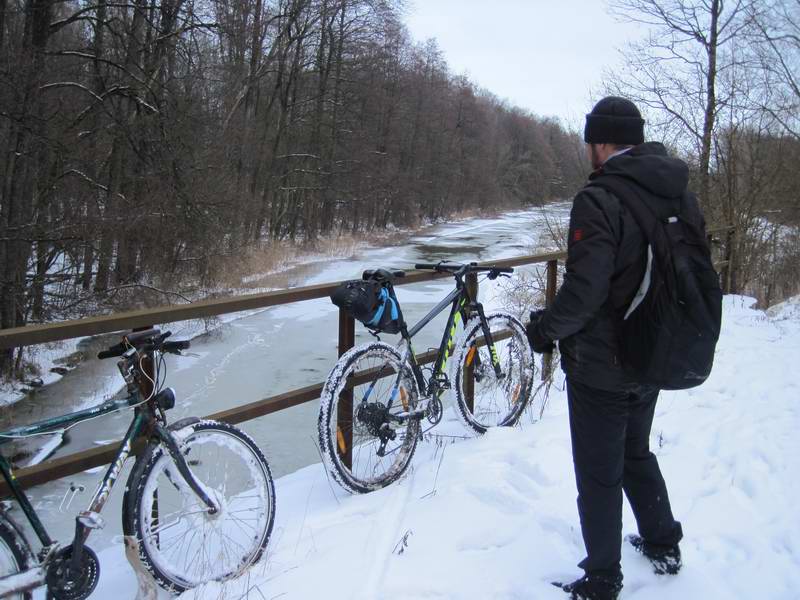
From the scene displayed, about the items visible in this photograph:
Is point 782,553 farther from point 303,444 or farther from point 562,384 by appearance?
point 303,444

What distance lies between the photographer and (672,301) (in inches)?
85.6

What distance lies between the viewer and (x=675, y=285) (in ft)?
7.12

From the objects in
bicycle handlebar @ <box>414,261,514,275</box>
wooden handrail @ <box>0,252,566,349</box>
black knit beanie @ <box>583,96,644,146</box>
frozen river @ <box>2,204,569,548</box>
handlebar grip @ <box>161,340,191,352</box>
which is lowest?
frozen river @ <box>2,204,569,548</box>

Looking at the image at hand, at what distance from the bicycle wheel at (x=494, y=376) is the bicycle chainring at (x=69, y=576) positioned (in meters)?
2.51

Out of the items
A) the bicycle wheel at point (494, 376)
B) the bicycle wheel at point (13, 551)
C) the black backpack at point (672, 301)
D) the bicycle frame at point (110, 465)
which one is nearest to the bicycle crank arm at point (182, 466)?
the bicycle frame at point (110, 465)

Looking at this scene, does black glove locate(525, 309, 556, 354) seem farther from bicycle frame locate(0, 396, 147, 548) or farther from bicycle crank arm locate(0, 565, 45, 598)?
bicycle crank arm locate(0, 565, 45, 598)

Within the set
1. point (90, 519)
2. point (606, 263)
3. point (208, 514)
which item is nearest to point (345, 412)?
point (208, 514)

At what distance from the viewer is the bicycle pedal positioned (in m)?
2.15

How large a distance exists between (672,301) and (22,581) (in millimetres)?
2307

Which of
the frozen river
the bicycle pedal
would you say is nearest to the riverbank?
the frozen river

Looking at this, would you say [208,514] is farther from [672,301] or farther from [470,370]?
[470,370]

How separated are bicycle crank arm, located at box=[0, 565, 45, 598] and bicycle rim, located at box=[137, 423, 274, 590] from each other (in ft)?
1.15

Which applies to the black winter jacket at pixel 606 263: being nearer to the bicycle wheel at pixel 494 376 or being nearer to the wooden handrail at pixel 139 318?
the wooden handrail at pixel 139 318

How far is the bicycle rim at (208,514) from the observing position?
2.41 m
